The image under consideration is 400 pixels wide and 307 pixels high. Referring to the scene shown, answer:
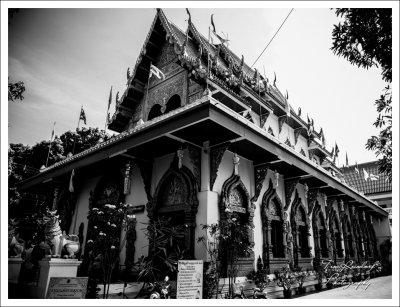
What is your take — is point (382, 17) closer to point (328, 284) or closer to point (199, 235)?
point (199, 235)

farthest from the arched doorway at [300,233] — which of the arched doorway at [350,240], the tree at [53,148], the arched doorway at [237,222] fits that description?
the tree at [53,148]

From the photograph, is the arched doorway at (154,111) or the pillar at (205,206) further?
the arched doorway at (154,111)

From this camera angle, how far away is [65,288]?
15.2 ft

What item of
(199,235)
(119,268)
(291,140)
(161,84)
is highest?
(161,84)

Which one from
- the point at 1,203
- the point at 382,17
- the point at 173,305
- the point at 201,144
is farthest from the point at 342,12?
the point at 1,203

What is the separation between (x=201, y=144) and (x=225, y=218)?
1.90m

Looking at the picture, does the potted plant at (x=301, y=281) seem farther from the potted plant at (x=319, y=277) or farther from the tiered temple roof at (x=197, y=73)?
the tiered temple roof at (x=197, y=73)

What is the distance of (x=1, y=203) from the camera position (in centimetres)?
488

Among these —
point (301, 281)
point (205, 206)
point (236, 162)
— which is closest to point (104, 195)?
point (205, 206)

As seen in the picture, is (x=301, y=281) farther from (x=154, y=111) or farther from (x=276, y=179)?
(x=154, y=111)

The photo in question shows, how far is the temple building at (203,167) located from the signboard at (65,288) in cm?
258

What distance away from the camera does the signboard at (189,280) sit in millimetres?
5195

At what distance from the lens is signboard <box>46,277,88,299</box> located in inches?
181

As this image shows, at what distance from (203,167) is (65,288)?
383cm
